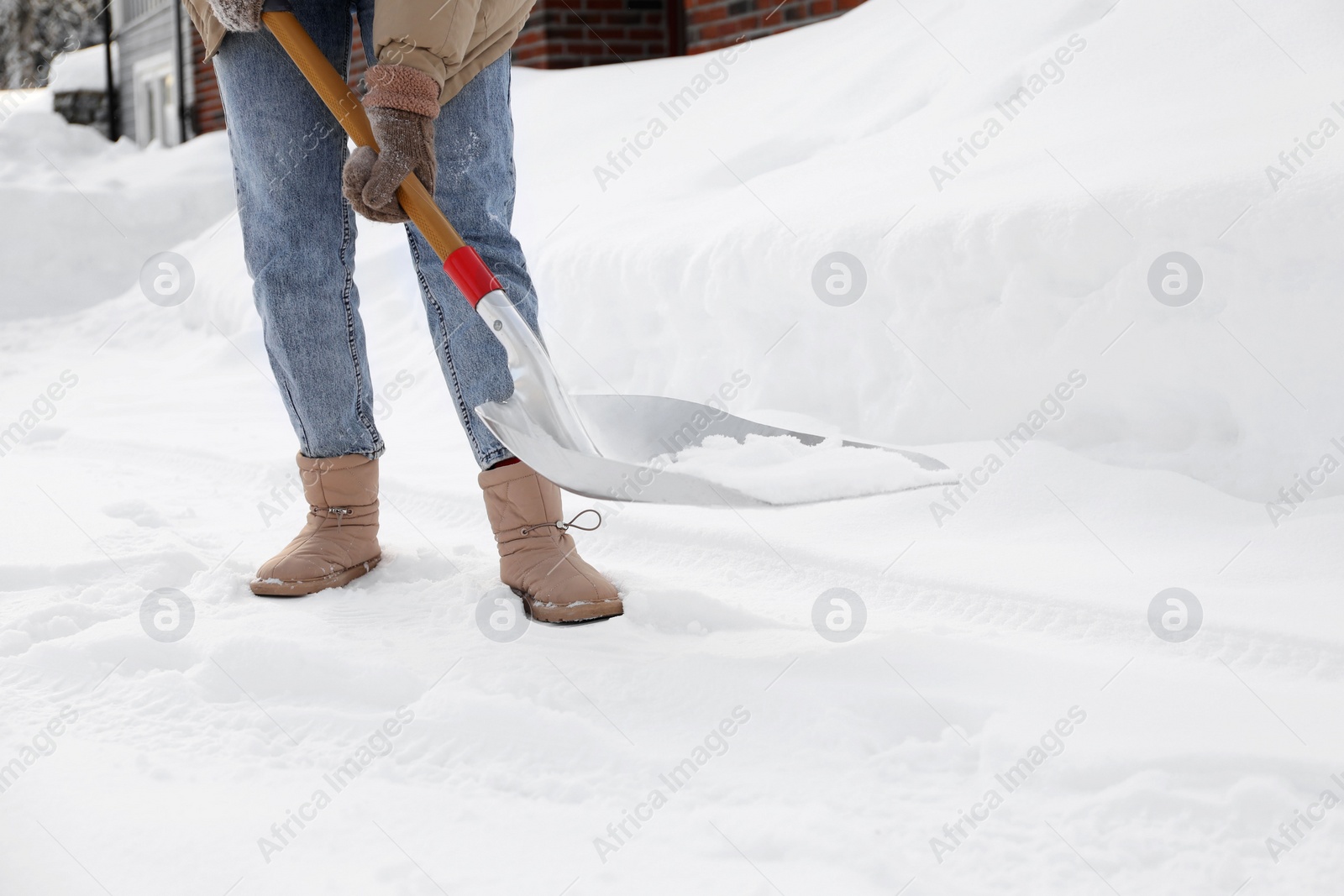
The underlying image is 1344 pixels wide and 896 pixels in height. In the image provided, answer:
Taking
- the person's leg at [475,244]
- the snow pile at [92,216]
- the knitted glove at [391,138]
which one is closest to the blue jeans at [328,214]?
the person's leg at [475,244]

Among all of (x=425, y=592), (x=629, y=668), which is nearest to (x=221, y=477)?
(x=425, y=592)

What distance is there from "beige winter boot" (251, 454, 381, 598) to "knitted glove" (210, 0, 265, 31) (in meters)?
0.66

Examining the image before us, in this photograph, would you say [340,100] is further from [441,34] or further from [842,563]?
[842,563]

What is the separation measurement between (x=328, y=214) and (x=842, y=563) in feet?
3.24

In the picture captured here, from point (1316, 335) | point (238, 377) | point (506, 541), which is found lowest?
point (238, 377)

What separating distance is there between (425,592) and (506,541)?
0.17 m

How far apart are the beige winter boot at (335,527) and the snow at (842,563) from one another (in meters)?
0.04

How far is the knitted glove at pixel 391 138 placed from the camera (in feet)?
4.42

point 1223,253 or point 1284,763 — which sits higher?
point 1223,253

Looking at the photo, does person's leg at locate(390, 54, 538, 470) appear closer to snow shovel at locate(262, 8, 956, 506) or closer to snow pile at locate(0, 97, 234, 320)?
snow shovel at locate(262, 8, 956, 506)

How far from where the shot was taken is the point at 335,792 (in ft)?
3.55

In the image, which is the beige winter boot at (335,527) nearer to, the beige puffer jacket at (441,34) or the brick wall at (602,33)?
the beige puffer jacket at (441,34)

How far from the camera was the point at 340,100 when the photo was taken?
1.45m

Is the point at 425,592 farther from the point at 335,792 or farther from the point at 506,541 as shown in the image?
the point at 335,792
